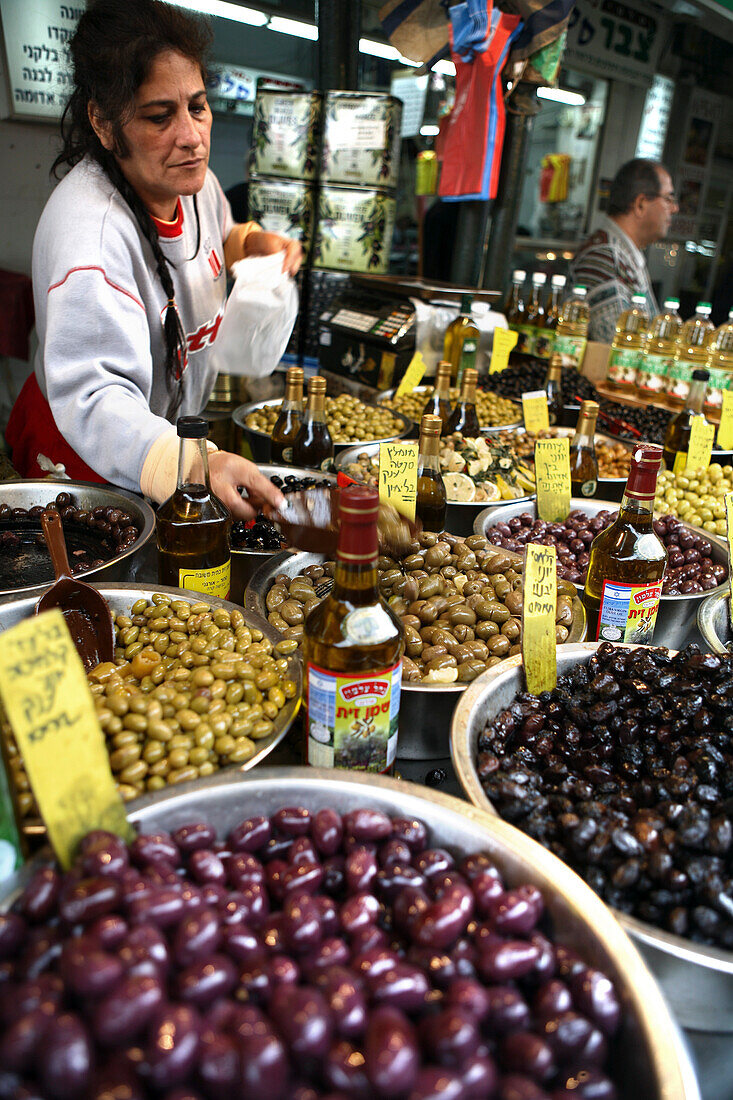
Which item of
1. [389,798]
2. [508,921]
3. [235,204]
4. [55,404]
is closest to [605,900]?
[508,921]

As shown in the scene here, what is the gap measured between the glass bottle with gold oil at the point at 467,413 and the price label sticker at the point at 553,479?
65 centimetres

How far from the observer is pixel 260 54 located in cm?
756

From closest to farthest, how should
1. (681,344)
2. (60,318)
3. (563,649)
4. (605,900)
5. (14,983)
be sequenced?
1. (14,983)
2. (605,900)
3. (563,649)
4. (60,318)
5. (681,344)

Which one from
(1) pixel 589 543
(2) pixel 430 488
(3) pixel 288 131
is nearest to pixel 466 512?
(2) pixel 430 488

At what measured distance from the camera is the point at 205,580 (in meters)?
1.65

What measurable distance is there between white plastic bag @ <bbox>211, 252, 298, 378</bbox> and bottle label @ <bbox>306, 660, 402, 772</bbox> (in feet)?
6.23

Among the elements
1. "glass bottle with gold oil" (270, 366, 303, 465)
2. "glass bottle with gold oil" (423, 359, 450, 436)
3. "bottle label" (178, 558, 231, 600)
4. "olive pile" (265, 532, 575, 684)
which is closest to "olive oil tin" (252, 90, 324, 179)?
"glass bottle with gold oil" (423, 359, 450, 436)

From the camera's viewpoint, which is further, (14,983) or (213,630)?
(213,630)

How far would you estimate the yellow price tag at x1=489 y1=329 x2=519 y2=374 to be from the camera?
3.98 m

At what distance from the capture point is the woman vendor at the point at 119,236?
1.99 metres

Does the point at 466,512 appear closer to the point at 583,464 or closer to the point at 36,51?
the point at 583,464

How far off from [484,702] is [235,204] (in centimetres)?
547

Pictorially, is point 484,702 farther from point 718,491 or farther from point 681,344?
point 681,344

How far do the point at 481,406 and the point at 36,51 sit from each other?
12.4 ft
